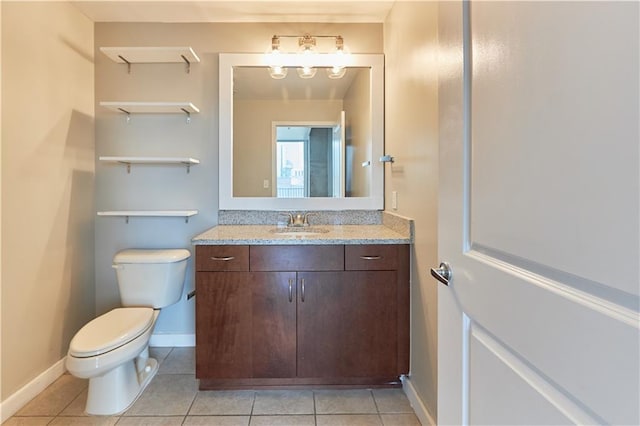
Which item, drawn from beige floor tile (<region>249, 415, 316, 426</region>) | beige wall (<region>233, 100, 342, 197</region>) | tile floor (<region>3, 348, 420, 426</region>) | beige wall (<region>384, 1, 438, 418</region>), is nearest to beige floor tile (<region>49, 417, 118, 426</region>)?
tile floor (<region>3, 348, 420, 426</region>)

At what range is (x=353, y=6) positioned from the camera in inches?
86.6

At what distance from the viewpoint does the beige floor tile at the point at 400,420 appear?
168 centimetres

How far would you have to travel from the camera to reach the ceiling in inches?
85.0

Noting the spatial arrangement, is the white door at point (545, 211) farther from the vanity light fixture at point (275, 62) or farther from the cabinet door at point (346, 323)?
the vanity light fixture at point (275, 62)

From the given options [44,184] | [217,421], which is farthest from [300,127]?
[217,421]

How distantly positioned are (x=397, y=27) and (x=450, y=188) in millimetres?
1582

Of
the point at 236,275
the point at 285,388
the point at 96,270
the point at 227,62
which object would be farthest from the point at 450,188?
the point at 96,270

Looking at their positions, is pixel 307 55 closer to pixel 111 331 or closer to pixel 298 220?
pixel 298 220

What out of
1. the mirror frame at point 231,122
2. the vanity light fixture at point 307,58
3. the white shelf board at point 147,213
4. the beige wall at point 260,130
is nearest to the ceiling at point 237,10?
the vanity light fixture at point 307,58

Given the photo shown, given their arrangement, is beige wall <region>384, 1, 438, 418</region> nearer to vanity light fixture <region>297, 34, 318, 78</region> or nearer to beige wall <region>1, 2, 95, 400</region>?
vanity light fixture <region>297, 34, 318, 78</region>

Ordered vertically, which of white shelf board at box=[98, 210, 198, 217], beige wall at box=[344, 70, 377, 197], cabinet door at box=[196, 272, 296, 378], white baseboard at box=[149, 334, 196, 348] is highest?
beige wall at box=[344, 70, 377, 197]

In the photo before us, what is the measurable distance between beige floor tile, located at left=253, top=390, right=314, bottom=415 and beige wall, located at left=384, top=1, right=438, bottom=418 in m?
0.58

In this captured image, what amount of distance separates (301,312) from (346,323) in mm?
252

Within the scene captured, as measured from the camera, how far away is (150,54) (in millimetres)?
2215
